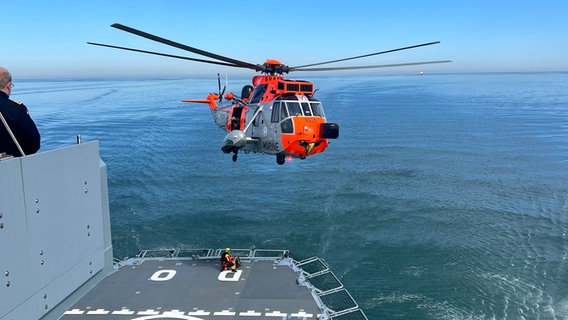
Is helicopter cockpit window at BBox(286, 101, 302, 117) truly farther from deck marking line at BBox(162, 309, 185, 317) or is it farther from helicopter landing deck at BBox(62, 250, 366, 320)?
deck marking line at BBox(162, 309, 185, 317)

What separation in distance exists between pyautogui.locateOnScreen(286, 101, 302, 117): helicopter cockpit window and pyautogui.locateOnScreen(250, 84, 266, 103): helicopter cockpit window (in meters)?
1.71

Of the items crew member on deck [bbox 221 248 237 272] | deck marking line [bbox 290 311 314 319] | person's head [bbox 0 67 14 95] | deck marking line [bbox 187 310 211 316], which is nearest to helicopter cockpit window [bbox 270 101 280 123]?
crew member on deck [bbox 221 248 237 272]

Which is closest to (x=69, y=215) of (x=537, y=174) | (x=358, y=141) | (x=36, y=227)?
(x=36, y=227)

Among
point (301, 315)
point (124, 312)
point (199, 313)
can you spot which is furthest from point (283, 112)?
point (124, 312)

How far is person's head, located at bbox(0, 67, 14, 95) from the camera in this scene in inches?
124

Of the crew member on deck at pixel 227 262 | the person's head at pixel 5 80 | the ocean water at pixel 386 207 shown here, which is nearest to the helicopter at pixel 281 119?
the crew member on deck at pixel 227 262

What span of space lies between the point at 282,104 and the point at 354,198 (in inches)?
800

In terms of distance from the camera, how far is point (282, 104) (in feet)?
56.3

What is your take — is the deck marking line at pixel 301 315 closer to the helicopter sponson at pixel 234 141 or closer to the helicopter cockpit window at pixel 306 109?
the helicopter sponson at pixel 234 141

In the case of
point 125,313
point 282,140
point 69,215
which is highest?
point 69,215

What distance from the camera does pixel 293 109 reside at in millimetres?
17125

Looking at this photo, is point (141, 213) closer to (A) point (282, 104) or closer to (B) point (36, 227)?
(A) point (282, 104)

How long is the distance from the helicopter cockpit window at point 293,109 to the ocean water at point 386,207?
34.3 ft

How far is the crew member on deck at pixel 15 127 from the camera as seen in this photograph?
2.93 m
